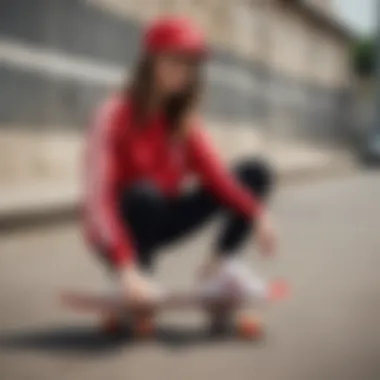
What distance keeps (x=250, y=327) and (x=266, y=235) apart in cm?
6

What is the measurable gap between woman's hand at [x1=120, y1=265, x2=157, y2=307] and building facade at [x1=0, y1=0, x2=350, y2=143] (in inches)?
2.8

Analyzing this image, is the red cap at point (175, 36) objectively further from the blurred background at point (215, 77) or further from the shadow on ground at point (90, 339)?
the shadow on ground at point (90, 339)

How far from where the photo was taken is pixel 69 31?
13.1 inches

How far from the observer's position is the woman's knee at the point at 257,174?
33 cm

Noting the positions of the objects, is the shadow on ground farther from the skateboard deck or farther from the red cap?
the red cap

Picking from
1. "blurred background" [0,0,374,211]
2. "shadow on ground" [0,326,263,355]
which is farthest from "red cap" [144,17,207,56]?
"shadow on ground" [0,326,263,355]

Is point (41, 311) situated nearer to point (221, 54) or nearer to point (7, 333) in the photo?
point (7, 333)

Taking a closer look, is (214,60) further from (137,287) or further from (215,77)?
(137,287)

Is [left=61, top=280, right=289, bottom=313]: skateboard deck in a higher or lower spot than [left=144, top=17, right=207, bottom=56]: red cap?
lower

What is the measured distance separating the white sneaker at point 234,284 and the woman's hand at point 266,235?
1 centimetres

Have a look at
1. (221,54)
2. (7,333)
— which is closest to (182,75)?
(221,54)

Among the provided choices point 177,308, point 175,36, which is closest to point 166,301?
point 177,308

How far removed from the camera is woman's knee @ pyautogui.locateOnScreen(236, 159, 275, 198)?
33cm

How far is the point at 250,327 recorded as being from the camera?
42cm
